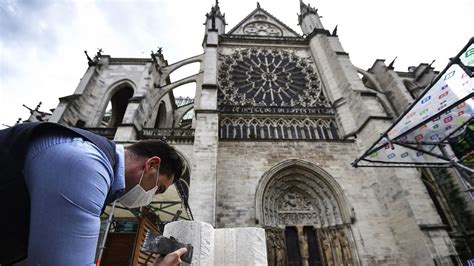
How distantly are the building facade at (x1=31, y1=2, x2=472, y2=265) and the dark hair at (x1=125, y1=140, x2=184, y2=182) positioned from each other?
402 centimetres

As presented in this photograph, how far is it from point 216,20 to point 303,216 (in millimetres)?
14684

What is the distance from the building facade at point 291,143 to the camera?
714 centimetres

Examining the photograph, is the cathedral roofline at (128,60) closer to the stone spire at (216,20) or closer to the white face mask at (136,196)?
the stone spire at (216,20)

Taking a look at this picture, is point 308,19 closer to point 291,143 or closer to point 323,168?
point 291,143

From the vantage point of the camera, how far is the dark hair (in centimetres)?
108

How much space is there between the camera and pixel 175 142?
9.40 meters

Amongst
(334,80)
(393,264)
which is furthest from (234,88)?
(393,264)

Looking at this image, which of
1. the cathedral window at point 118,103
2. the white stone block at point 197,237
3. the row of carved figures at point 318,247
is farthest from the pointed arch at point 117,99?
the white stone block at point 197,237

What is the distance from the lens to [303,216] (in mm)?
8555

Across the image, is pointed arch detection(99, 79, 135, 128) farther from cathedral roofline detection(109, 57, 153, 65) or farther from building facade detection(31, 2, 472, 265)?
cathedral roofline detection(109, 57, 153, 65)

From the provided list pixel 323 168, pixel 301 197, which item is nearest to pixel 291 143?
pixel 323 168

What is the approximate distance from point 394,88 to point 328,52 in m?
4.21

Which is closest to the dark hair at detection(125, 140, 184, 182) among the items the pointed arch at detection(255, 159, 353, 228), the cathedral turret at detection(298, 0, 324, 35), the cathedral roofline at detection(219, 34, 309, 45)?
the pointed arch at detection(255, 159, 353, 228)

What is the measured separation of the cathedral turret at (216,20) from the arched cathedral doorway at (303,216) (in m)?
11.5
